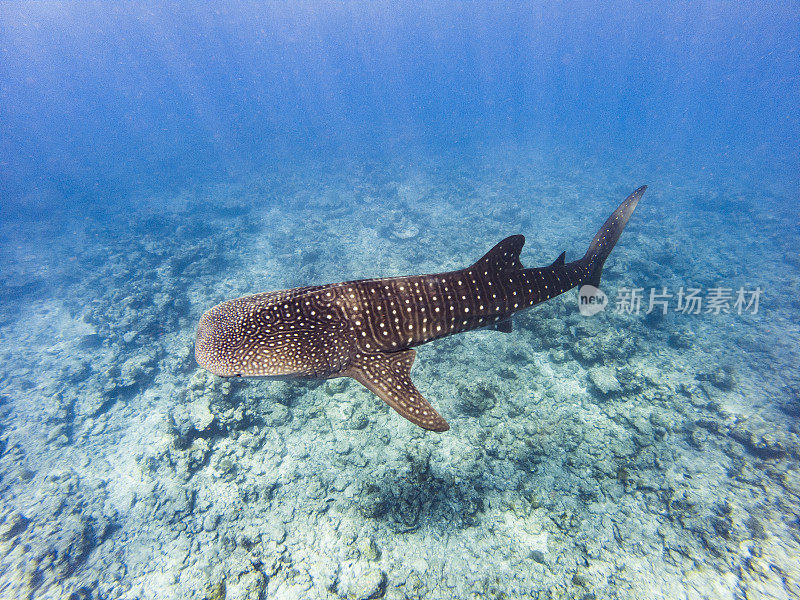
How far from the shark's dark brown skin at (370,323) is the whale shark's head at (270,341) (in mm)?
13

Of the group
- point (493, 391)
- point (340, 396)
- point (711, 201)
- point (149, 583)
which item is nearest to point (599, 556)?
point (493, 391)

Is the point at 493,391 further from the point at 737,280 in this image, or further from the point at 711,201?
the point at 711,201

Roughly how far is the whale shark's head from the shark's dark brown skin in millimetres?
13

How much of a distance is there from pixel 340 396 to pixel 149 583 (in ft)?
16.1

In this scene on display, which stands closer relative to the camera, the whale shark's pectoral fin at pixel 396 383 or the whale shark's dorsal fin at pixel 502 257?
the whale shark's pectoral fin at pixel 396 383

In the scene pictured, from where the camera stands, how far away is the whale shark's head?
12.6 feet

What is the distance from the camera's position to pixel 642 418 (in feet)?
24.8

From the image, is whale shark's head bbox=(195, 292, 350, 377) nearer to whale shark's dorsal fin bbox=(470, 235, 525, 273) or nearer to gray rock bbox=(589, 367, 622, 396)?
whale shark's dorsal fin bbox=(470, 235, 525, 273)

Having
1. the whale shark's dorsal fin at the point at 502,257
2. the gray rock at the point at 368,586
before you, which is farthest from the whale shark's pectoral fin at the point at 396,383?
the gray rock at the point at 368,586

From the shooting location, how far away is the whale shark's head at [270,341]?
383cm
